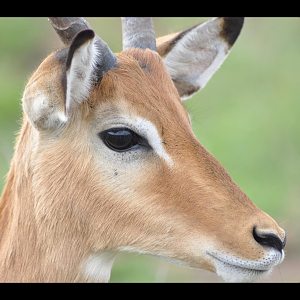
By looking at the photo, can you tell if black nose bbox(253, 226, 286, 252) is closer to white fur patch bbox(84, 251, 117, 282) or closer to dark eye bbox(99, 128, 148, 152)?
dark eye bbox(99, 128, 148, 152)

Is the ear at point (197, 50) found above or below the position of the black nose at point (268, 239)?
above

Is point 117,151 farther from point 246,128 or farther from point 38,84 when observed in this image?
point 246,128

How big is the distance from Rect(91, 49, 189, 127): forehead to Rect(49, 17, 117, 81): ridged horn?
55 mm

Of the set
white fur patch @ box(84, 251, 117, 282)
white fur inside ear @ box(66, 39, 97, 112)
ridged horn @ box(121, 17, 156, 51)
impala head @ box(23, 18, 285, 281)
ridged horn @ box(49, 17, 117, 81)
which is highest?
ridged horn @ box(121, 17, 156, 51)

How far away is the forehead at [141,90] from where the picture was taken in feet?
12.2

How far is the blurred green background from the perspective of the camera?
9.47 meters

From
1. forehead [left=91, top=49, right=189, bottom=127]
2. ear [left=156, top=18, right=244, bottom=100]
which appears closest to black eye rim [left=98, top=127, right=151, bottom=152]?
forehead [left=91, top=49, right=189, bottom=127]

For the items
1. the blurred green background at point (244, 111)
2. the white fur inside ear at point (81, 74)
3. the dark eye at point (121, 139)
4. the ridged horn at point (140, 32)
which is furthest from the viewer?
the blurred green background at point (244, 111)

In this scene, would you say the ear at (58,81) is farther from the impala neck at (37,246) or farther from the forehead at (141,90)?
the impala neck at (37,246)

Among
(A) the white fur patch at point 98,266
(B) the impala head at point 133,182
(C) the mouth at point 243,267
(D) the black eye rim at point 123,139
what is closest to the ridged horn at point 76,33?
(B) the impala head at point 133,182

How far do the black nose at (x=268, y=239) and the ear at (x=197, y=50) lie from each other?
204 cm

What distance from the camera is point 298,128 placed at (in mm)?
12516

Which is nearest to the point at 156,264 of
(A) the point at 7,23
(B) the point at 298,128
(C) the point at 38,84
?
(B) the point at 298,128
